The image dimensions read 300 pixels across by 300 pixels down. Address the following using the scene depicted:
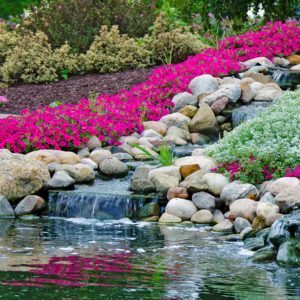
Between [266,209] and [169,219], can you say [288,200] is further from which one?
[169,219]

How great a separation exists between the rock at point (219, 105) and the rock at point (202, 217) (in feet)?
13.4

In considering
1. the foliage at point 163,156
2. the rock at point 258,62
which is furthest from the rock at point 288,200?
the rock at point 258,62

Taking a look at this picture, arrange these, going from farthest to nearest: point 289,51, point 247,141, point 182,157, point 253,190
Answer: point 289,51 < point 182,157 < point 247,141 < point 253,190

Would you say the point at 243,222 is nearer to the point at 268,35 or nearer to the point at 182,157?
the point at 182,157

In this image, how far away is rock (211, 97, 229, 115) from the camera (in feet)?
45.4

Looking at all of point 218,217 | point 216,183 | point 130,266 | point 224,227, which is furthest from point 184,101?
point 130,266

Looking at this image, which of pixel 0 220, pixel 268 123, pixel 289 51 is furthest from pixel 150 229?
pixel 289 51

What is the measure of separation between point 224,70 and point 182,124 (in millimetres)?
2422

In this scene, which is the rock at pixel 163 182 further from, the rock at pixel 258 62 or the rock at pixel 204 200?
the rock at pixel 258 62

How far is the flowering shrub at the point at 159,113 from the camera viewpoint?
36.3 ft

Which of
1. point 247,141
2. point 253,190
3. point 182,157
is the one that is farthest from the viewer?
point 182,157

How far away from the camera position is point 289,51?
16.9m

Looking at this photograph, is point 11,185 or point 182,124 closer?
point 11,185

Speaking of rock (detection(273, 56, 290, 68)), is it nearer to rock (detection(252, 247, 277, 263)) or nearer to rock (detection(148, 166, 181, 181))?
rock (detection(148, 166, 181, 181))
